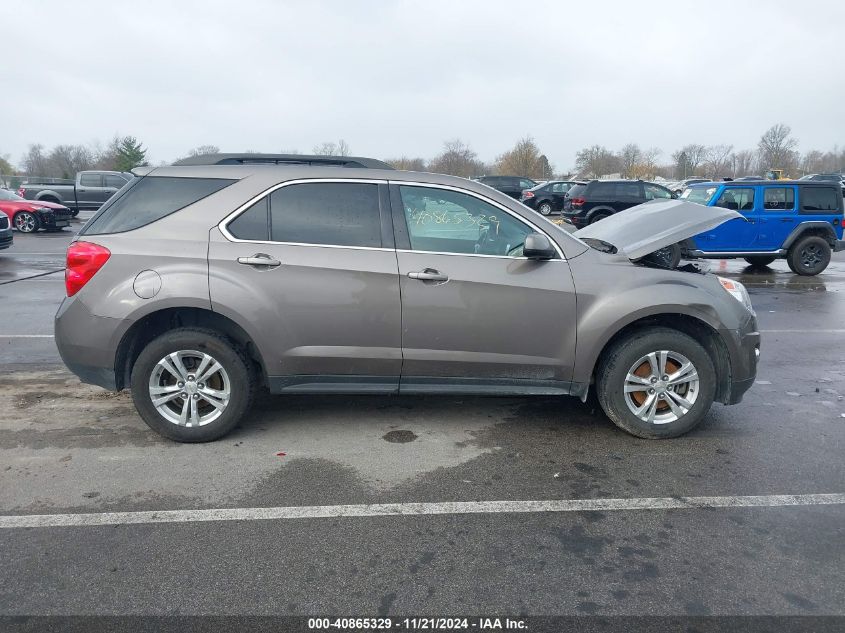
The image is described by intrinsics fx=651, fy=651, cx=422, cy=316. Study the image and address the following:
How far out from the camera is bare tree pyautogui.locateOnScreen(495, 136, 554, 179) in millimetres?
71625

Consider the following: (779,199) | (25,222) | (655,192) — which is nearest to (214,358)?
(779,199)

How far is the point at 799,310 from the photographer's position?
31.3 ft

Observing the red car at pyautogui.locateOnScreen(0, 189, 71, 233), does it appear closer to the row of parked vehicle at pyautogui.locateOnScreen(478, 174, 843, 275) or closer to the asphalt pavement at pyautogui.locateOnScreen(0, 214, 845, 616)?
the row of parked vehicle at pyautogui.locateOnScreen(478, 174, 843, 275)

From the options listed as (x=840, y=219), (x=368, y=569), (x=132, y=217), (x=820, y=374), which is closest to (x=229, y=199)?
(x=132, y=217)

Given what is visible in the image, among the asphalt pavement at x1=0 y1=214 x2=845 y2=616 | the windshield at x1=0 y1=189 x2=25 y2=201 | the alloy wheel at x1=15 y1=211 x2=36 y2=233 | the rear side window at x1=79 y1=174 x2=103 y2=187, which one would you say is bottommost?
the asphalt pavement at x1=0 y1=214 x2=845 y2=616

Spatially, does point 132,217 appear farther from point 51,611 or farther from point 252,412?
point 51,611

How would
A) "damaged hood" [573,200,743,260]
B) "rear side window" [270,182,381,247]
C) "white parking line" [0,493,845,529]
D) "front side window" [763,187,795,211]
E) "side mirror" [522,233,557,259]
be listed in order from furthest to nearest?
"front side window" [763,187,795,211]
"damaged hood" [573,200,743,260]
"rear side window" [270,182,381,247]
"side mirror" [522,233,557,259]
"white parking line" [0,493,845,529]

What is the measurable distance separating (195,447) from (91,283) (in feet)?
4.19

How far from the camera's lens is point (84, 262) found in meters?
4.27

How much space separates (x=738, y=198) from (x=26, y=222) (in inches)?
762

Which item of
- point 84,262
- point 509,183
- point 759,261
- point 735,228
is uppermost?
point 509,183

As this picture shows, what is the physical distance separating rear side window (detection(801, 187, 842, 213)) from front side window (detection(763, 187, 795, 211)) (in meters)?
0.27

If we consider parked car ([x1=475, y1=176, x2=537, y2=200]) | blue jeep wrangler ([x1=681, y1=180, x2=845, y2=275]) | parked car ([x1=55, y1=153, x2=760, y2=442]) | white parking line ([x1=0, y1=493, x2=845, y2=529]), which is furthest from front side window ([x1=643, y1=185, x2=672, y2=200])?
white parking line ([x1=0, y1=493, x2=845, y2=529])

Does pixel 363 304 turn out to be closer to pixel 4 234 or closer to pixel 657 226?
pixel 657 226
